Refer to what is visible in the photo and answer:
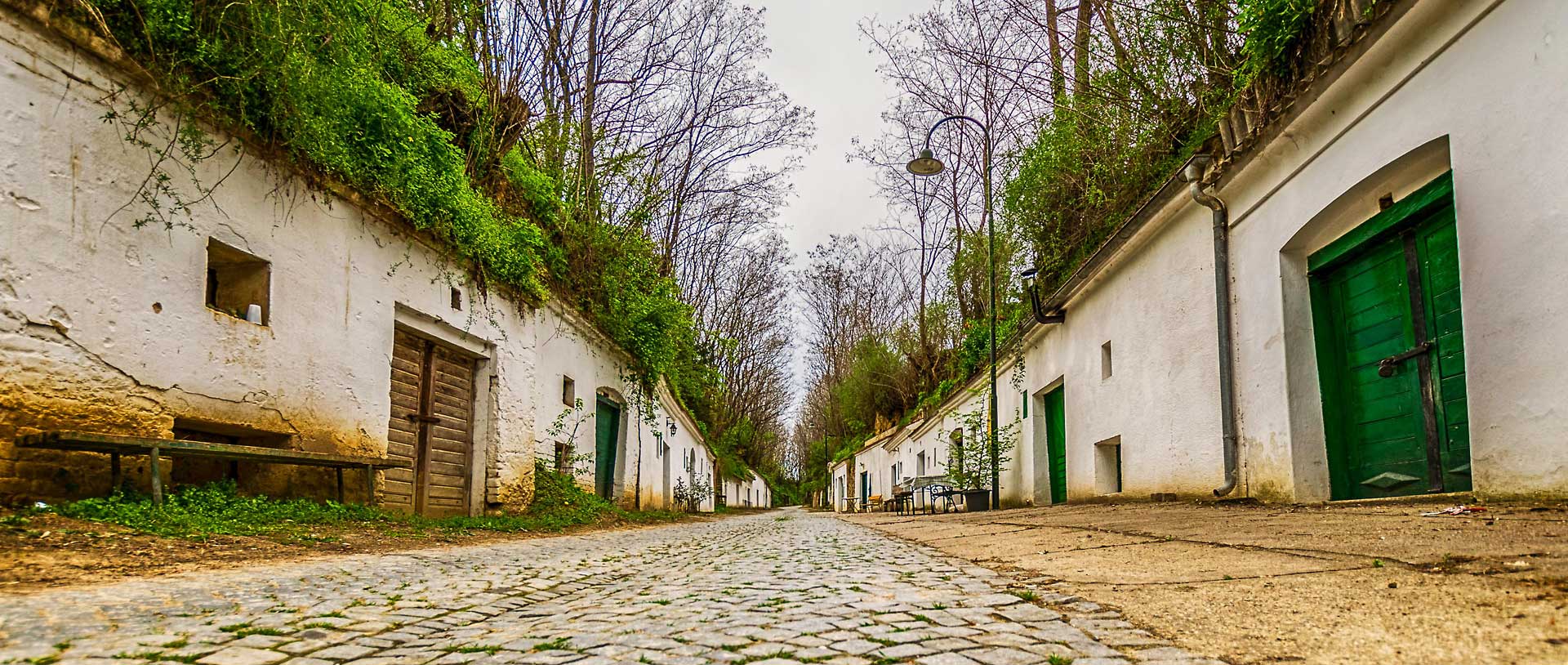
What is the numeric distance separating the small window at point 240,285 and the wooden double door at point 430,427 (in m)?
Answer: 2.08

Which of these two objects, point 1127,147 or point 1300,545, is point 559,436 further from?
point 1300,545

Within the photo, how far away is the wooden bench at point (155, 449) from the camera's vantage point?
4680 mm

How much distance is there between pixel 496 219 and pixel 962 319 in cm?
1393

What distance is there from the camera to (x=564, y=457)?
13.3 m

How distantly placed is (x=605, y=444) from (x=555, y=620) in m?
12.9

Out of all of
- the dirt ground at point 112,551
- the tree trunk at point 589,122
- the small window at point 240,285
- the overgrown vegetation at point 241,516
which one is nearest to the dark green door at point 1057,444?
the overgrown vegetation at point 241,516

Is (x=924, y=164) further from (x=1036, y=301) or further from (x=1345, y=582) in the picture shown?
(x=1345, y=582)

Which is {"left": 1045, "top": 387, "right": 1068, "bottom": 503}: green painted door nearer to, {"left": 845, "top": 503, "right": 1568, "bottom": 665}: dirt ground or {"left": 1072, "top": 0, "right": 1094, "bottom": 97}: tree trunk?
{"left": 1072, "top": 0, "right": 1094, "bottom": 97}: tree trunk

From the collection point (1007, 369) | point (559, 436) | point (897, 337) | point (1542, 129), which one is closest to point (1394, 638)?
point (1542, 129)

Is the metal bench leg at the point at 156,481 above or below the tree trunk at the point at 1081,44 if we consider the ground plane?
below

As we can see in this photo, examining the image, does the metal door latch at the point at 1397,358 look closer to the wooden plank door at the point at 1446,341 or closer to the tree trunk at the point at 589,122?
the wooden plank door at the point at 1446,341

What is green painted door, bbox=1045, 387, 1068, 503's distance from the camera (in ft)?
42.2

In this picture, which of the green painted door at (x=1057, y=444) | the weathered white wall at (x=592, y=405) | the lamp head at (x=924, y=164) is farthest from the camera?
the lamp head at (x=924, y=164)

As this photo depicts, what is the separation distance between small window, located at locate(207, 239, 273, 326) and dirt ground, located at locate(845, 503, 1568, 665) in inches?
228
